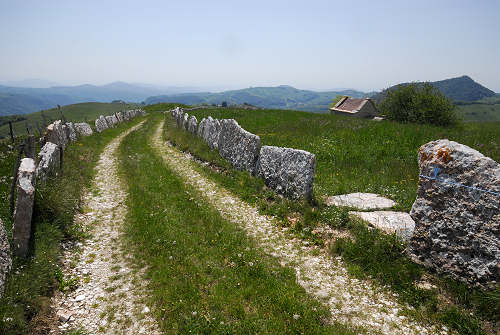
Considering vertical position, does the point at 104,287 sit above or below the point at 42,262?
below

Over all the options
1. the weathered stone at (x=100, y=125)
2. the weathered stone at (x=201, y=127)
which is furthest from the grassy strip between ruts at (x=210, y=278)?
the weathered stone at (x=100, y=125)

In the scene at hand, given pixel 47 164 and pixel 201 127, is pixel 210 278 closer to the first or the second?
pixel 47 164

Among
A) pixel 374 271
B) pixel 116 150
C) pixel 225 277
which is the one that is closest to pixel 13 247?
pixel 225 277

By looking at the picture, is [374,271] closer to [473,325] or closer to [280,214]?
[473,325]

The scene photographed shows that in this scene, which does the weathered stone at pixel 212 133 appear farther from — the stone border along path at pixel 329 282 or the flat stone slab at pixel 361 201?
the flat stone slab at pixel 361 201

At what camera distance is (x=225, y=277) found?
6715 mm

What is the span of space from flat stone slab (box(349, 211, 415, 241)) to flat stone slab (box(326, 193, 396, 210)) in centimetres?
61

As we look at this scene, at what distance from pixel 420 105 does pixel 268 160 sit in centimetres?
3277

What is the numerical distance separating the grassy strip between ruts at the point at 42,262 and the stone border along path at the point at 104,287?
331 millimetres

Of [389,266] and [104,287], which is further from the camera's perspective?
[389,266]

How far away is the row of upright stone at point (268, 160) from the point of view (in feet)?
34.1

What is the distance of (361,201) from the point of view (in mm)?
10086

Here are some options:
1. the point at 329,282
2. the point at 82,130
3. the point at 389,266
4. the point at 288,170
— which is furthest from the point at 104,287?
the point at 82,130

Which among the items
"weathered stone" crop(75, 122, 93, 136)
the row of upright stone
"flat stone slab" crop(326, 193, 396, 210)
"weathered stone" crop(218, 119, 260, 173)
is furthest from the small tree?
"weathered stone" crop(75, 122, 93, 136)
